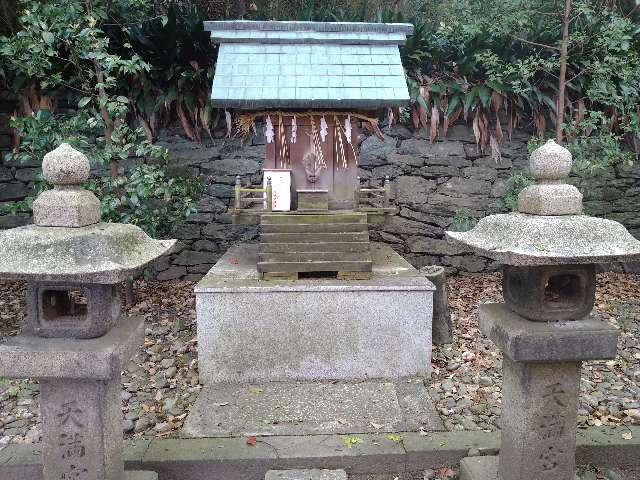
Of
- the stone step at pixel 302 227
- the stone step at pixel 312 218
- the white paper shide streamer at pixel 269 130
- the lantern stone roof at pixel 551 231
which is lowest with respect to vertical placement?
the stone step at pixel 302 227

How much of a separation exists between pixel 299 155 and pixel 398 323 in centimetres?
184

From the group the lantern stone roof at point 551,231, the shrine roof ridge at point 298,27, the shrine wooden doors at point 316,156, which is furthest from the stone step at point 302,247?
the shrine roof ridge at point 298,27

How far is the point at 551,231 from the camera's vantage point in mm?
2396

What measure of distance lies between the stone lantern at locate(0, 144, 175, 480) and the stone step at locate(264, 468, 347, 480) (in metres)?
0.90

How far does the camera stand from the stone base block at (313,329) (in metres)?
4.18

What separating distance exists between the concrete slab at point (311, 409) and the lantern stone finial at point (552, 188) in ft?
6.08

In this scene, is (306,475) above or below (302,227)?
below

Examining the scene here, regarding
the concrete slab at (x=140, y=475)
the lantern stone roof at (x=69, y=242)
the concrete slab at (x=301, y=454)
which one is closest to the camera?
the lantern stone roof at (x=69, y=242)

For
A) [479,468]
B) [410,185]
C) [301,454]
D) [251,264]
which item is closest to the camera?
[479,468]

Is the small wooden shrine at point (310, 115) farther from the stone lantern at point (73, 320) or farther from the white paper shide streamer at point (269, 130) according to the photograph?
the stone lantern at point (73, 320)

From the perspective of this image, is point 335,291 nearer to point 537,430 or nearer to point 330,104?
point 330,104

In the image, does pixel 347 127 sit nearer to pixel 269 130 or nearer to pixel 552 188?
pixel 269 130

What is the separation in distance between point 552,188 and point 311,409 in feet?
7.86

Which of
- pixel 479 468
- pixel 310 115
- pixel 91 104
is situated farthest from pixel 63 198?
pixel 91 104
